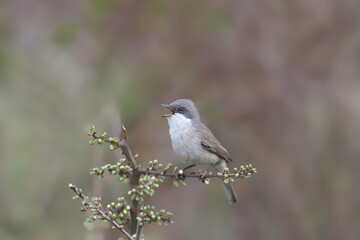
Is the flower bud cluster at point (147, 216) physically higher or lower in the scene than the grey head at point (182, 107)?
lower

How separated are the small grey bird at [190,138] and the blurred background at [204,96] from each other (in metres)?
1.62

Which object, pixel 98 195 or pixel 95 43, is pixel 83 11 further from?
pixel 98 195

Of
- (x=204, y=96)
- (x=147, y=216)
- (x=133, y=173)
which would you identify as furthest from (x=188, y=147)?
(x=204, y=96)

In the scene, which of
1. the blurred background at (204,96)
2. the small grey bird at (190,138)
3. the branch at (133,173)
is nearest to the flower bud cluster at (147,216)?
the branch at (133,173)

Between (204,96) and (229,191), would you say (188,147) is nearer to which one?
(229,191)

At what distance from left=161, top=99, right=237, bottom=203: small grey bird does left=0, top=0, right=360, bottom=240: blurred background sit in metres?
1.62

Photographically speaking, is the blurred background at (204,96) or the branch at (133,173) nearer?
the branch at (133,173)

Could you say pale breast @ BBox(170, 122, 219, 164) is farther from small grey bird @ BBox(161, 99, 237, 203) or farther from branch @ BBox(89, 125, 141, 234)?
branch @ BBox(89, 125, 141, 234)

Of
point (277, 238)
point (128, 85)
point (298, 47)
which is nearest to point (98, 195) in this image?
point (128, 85)

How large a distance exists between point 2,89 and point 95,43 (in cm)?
129

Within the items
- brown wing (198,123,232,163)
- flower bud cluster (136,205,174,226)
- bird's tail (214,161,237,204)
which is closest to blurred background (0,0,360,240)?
bird's tail (214,161,237,204)

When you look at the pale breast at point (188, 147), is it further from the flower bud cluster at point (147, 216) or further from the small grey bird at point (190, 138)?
the flower bud cluster at point (147, 216)

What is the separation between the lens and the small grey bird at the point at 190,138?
145 inches

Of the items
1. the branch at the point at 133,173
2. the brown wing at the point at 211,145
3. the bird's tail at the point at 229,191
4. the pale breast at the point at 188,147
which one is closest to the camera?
the branch at the point at 133,173
